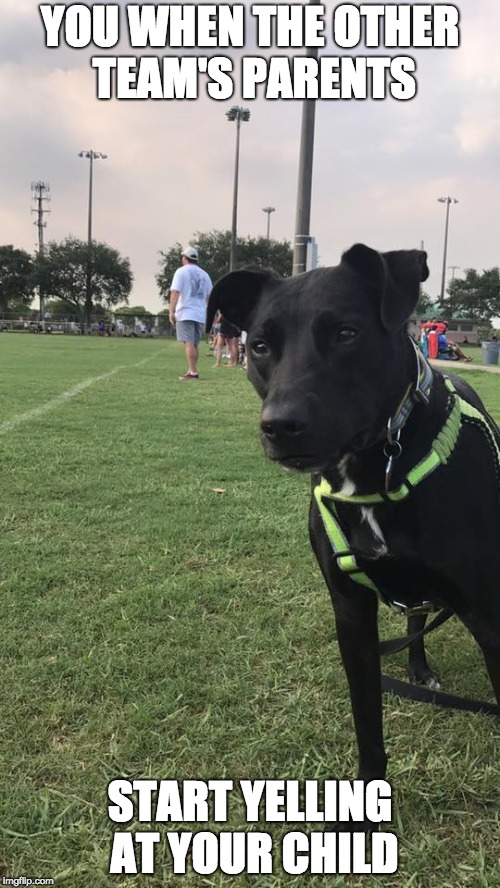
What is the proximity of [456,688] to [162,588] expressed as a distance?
139cm

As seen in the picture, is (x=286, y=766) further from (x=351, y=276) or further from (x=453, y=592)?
(x=351, y=276)

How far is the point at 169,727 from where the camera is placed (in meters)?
2.16

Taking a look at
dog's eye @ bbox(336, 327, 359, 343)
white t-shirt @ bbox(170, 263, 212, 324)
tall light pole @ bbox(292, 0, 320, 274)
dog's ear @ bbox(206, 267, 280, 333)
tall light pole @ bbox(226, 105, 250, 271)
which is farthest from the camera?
tall light pole @ bbox(226, 105, 250, 271)

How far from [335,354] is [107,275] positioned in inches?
2941

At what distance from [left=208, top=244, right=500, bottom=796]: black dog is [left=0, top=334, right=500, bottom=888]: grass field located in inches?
18.8

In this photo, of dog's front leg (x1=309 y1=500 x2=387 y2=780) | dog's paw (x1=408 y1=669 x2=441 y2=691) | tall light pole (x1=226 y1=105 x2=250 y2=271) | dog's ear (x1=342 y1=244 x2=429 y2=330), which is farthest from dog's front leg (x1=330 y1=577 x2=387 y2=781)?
tall light pole (x1=226 y1=105 x2=250 y2=271)

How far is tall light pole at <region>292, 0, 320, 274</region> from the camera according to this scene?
923 cm

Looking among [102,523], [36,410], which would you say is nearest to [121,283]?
[36,410]

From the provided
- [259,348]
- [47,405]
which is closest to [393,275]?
[259,348]

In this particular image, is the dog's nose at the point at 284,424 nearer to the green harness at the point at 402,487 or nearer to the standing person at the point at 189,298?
the green harness at the point at 402,487

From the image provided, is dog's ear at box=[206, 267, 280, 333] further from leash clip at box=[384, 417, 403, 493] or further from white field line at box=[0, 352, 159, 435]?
white field line at box=[0, 352, 159, 435]

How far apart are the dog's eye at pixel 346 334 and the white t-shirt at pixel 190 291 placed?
956 centimetres

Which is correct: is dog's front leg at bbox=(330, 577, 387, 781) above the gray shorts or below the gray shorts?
below

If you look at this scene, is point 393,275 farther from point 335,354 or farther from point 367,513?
point 367,513
